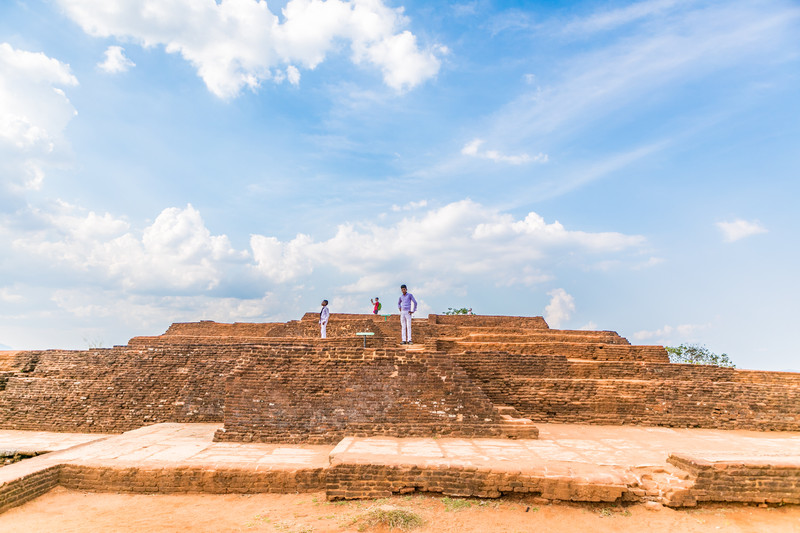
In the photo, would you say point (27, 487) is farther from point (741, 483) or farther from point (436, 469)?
point (741, 483)

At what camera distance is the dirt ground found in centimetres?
486

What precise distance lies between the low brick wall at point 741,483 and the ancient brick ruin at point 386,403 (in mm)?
13

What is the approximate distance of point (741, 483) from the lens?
5.25 m

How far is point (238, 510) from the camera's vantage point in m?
5.34

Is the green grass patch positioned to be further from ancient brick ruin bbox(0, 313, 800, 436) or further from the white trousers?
the white trousers

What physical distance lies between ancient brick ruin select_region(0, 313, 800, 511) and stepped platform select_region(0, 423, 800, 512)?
2 cm

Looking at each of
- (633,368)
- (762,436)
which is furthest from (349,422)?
(762,436)

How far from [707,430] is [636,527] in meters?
5.19

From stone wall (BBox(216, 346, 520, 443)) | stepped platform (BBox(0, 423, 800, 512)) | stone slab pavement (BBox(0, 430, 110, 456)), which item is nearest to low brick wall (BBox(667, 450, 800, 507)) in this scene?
stepped platform (BBox(0, 423, 800, 512))

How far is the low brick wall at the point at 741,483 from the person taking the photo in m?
5.22

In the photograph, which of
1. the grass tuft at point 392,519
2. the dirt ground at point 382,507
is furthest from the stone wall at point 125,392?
the grass tuft at point 392,519

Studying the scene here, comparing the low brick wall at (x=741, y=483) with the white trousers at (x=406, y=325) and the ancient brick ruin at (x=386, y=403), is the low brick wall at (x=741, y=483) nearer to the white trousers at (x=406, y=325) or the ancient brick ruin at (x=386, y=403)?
the ancient brick ruin at (x=386, y=403)

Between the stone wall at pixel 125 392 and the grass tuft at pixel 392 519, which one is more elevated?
the stone wall at pixel 125 392

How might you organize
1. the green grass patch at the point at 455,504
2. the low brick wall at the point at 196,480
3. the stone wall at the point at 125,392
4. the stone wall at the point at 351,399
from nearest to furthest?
the green grass patch at the point at 455,504
the low brick wall at the point at 196,480
the stone wall at the point at 351,399
the stone wall at the point at 125,392
